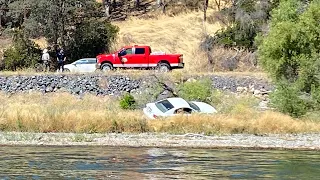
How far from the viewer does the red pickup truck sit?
44750 millimetres

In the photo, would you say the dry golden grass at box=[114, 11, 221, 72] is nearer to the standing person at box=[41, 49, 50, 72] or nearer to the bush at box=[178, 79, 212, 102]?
the standing person at box=[41, 49, 50, 72]

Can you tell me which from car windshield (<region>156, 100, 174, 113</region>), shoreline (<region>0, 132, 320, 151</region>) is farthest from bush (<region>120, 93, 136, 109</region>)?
shoreline (<region>0, 132, 320, 151</region>)

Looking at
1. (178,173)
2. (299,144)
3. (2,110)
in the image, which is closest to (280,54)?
(299,144)

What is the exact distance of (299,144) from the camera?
2756 centimetres

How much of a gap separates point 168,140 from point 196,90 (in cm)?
1055

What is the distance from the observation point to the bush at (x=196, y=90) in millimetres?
37906

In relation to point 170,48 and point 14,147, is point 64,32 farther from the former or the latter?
point 14,147

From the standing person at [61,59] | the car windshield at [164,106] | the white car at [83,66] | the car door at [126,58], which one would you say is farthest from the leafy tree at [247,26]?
the car windshield at [164,106]

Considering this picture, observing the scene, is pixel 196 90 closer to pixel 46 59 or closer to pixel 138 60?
pixel 138 60

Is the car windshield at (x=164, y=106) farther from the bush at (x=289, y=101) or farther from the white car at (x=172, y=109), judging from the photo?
the bush at (x=289, y=101)

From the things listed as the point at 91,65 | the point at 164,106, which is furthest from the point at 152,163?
the point at 91,65

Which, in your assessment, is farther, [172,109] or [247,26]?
[247,26]

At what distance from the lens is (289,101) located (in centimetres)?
3425

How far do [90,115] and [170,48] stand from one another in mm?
26117
